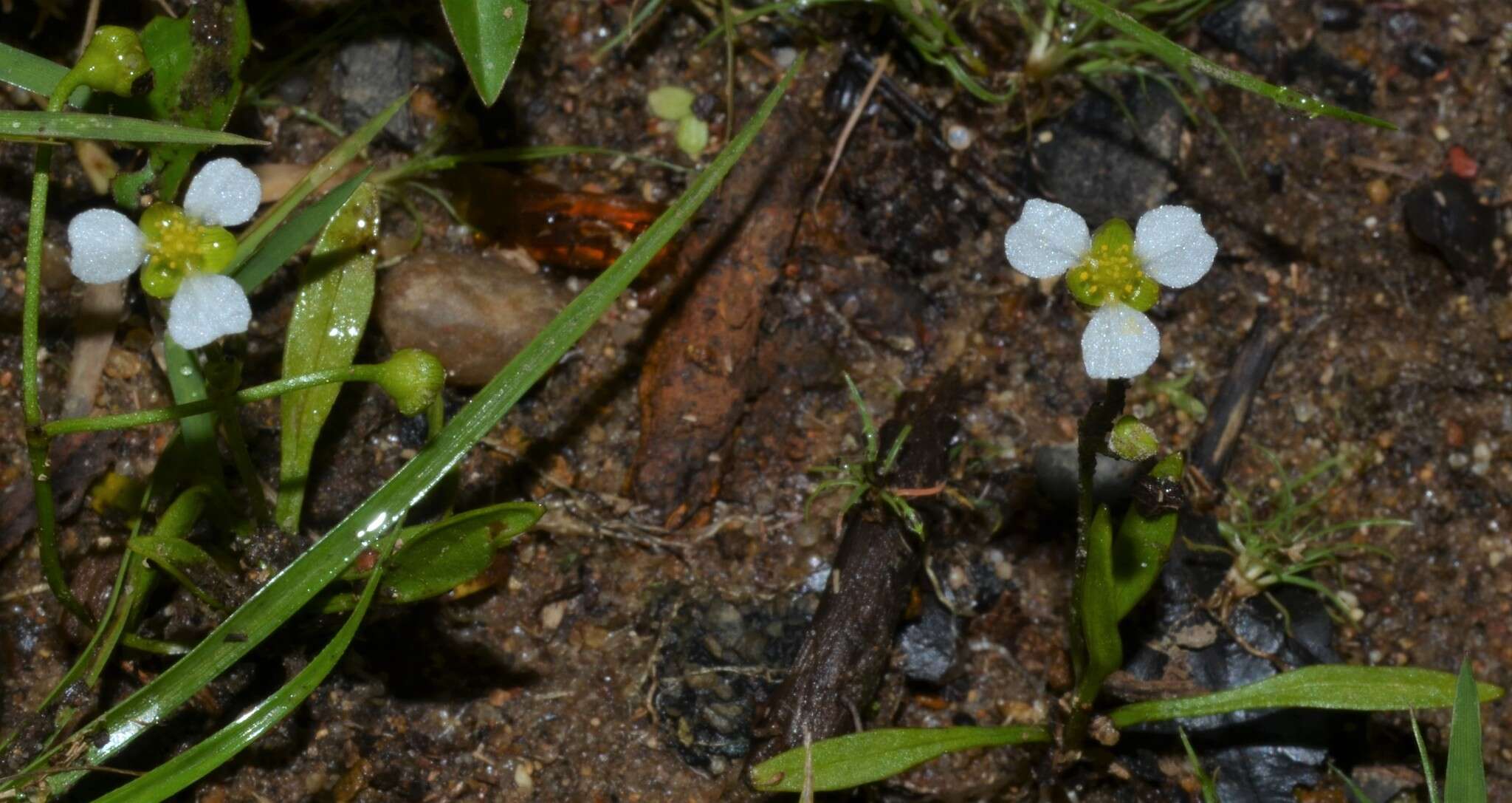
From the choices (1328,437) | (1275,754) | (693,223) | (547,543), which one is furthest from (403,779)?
(1328,437)

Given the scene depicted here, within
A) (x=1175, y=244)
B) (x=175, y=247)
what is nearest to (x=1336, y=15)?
(x=1175, y=244)

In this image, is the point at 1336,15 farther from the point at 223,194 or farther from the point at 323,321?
the point at 223,194

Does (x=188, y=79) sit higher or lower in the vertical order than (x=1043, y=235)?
higher

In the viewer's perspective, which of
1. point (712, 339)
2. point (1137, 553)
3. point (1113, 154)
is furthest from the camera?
point (1113, 154)

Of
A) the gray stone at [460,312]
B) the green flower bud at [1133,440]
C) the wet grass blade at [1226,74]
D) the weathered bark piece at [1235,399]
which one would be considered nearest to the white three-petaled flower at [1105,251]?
the green flower bud at [1133,440]

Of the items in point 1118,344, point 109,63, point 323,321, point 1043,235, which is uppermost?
point 109,63

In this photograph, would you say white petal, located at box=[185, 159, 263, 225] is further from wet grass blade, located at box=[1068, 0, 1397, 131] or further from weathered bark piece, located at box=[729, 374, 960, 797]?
wet grass blade, located at box=[1068, 0, 1397, 131]
